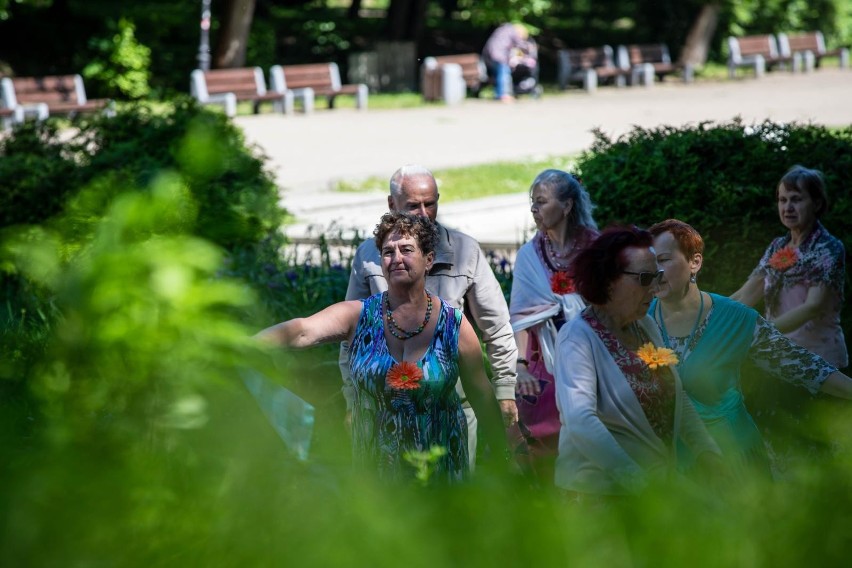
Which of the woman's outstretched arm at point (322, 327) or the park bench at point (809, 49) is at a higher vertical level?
the woman's outstretched arm at point (322, 327)

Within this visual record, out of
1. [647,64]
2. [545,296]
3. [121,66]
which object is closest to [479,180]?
[545,296]

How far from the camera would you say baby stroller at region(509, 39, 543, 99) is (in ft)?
93.0

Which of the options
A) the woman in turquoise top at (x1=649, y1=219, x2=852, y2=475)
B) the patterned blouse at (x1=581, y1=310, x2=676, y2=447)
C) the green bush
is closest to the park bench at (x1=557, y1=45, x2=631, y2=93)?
the green bush

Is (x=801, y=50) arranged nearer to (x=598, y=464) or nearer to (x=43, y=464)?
(x=598, y=464)

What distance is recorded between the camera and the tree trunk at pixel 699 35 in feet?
111

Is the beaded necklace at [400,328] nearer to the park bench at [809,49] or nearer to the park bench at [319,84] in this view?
the park bench at [319,84]

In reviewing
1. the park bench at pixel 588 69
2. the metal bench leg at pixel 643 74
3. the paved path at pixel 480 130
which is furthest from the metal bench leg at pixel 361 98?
the metal bench leg at pixel 643 74

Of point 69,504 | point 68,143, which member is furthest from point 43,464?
point 68,143

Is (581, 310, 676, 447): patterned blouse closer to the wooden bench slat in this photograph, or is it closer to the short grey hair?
the short grey hair

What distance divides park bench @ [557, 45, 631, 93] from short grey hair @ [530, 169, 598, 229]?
24.7 meters

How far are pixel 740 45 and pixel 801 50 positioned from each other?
2.22 meters

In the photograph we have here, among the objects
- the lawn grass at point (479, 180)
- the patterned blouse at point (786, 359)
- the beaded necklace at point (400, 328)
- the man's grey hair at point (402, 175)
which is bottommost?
the lawn grass at point (479, 180)

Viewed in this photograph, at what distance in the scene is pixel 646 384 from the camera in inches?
157

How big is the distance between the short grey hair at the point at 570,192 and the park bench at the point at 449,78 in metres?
21.5
